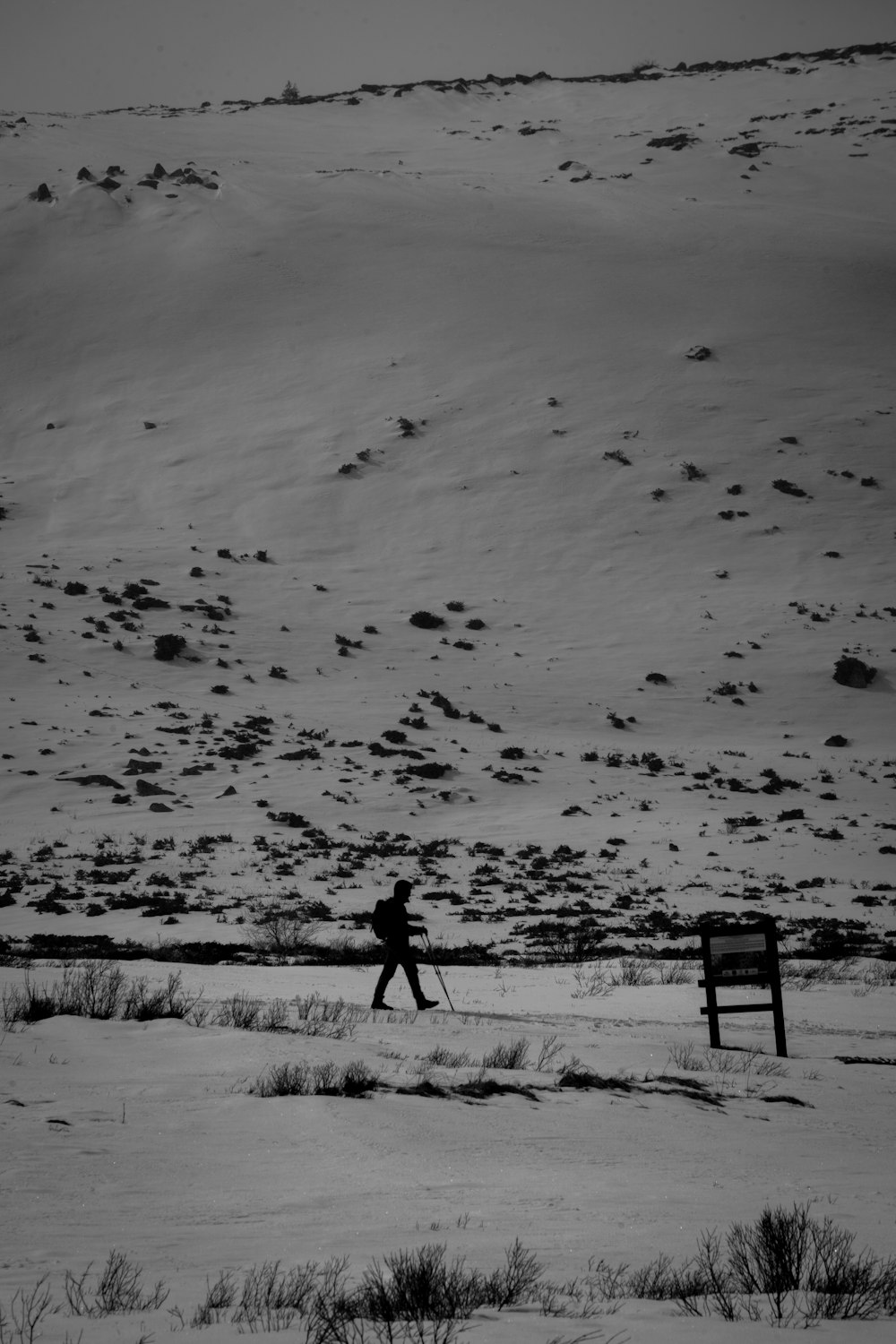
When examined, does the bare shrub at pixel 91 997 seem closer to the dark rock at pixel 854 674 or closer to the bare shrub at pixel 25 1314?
the bare shrub at pixel 25 1314

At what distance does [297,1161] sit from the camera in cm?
539

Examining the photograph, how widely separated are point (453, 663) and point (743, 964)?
131ft

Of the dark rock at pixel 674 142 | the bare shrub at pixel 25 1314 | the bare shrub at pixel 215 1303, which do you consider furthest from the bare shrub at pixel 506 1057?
the dark rock at pixel 674 142

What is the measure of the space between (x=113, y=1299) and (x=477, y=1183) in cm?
229

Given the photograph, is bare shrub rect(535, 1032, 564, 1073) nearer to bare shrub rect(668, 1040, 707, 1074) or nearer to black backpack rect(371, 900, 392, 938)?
bare shrub rect(668, 1040, 707, 1074)

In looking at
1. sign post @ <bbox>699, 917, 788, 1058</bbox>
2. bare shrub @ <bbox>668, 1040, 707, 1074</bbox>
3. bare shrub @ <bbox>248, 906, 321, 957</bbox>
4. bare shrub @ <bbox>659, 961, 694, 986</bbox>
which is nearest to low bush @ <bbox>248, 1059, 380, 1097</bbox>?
bare shrub @ <bbox>668, 1040, 707, 1074</bbox>

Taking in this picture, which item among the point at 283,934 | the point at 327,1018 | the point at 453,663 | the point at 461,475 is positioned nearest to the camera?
the point at 327,1018

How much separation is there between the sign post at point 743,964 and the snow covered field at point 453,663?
0.45m

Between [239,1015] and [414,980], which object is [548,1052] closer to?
[414,980]

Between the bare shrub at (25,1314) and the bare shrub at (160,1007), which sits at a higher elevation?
the bare shrub at (160,1007)

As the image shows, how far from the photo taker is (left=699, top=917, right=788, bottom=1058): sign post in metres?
9.30

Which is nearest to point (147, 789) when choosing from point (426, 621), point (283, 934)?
point (283, 934)

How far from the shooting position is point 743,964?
30.9ft

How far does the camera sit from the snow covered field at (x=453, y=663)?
564cm
